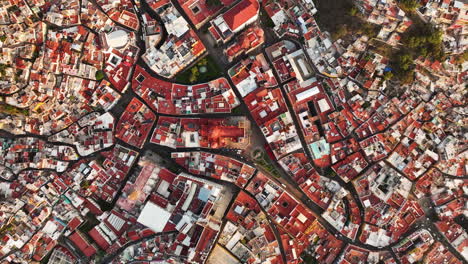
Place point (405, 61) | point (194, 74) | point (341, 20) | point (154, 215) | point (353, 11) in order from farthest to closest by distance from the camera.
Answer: point (194, 74), point (154, 215), point (341, 20), point (405, 61), point (353, 11)

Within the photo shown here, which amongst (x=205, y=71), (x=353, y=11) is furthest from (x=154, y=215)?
(x=353, y=11)

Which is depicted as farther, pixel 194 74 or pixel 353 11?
pixel 194 74

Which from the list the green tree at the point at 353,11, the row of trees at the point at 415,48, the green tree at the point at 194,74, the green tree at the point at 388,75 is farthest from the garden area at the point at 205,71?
the row of trees at the point at 415,48

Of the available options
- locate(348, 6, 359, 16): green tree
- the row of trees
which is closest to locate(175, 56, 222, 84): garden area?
locate(348, 6, 359, 16): green tree

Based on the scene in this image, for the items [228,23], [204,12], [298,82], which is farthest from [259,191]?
[204,12]

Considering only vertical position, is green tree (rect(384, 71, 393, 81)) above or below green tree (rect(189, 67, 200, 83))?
below

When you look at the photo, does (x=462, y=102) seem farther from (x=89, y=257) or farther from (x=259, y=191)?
(x=89, y=257)

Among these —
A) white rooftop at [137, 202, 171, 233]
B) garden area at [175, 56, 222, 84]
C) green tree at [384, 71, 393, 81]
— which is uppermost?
garden area at [175, 56, 222, 84]

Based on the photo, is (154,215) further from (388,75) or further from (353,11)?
(353,11)

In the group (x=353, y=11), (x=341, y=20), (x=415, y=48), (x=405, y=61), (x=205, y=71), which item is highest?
(x=205, y=71)

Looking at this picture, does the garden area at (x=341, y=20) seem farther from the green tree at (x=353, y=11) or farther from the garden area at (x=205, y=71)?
the garden area at (x=205, y=71)

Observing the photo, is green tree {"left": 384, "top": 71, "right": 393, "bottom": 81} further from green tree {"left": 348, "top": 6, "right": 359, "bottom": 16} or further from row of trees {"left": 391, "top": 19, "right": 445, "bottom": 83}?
green tree {"left": 348, "top": 6, "right": 359, "bottom": 16}
